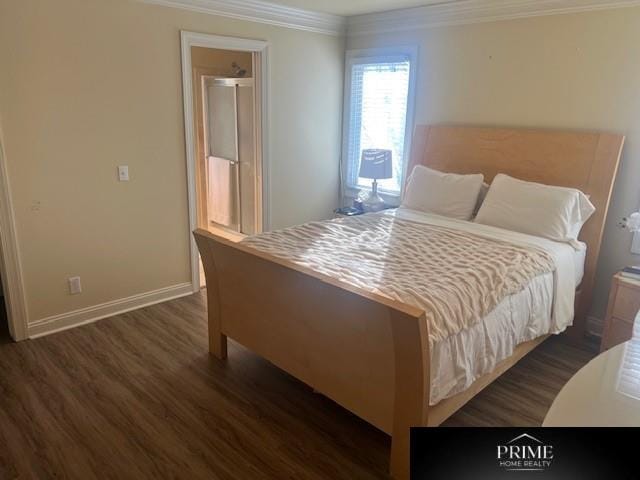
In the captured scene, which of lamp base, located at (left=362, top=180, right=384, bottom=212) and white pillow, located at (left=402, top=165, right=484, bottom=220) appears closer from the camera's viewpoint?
white pillow, located at (left=402, top=165, right=484, bottom=220)

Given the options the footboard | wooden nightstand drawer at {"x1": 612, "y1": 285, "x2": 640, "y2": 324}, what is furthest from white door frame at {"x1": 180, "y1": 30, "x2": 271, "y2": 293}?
wooden nightstand drawer at {"x1": 612, "y1": 285, "x2": 640, "y2": 324}

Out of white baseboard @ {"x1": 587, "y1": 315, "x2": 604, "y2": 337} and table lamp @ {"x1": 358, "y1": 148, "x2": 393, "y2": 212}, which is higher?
table lamp @ {"x1": 358, "y1": 148, "x2": 393, "y2": 212}

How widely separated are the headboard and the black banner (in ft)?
9.52

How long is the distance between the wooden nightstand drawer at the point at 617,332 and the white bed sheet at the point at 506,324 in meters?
0.24

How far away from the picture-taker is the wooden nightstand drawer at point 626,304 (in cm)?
282

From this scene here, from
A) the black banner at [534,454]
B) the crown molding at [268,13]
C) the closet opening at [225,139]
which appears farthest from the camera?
the closet opening at [225,139]

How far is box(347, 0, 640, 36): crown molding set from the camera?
3252 mm

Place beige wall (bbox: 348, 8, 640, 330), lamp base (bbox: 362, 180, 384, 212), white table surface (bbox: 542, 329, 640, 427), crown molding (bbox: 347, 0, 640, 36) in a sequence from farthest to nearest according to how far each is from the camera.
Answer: lamp base (bbox: 362, 180, 384, 212)
crown molding (bbox: 347, 0, 640, 36)
beige wall (bbox: 348, 8, 640, 330)
white table surface (bbox: 542, 329, 640, 427)

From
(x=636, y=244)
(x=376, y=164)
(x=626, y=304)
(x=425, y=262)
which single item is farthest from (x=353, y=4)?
(x=626, y=304)

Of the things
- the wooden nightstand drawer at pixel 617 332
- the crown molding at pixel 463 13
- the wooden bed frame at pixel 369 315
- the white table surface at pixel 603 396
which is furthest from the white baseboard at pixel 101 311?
the white table surface at pixel 603 396

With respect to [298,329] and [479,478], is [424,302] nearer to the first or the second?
[298,329]

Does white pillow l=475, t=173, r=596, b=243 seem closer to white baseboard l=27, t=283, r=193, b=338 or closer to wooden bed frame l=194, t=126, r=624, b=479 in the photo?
wooden bed frame l=194, t=126, r=624, b=479

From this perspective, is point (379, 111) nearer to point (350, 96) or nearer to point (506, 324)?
point (350, 96)

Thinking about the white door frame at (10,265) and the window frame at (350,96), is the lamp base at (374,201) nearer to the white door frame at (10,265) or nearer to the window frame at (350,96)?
the window frame at (350,96)
